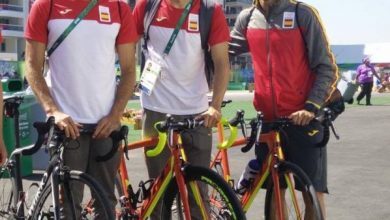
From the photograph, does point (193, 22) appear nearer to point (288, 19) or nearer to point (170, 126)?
point (288, 19)

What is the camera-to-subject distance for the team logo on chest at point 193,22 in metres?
4.16

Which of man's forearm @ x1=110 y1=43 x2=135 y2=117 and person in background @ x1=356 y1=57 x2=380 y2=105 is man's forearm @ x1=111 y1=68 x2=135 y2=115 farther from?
person in background @ x1=356 y1=57 x2=380 y2=105

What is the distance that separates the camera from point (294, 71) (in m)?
4.28

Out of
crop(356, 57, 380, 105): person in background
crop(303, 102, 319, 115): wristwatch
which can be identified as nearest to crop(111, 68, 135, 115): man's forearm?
crop(303, 102, 319, 115): wristwatch

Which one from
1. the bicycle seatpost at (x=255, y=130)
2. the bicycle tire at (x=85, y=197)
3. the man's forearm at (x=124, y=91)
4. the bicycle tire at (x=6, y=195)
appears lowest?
the bicycle tire at (x=6, y=195)

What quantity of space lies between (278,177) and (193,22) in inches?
45.2

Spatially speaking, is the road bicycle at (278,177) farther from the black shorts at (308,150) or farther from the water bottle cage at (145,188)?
the water bottle cage at (145,188)

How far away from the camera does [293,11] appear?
421cm

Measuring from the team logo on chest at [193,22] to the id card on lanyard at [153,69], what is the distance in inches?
1.3

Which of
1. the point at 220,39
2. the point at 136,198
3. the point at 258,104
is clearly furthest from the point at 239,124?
the point at 136,198

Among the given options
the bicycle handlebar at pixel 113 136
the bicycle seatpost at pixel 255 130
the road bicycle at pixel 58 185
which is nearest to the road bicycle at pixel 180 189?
the bicycle handlebar at pixel 113 136

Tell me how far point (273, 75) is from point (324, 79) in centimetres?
34

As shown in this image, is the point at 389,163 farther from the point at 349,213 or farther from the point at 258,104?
the point at 258,104

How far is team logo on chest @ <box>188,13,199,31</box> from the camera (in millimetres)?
4160
